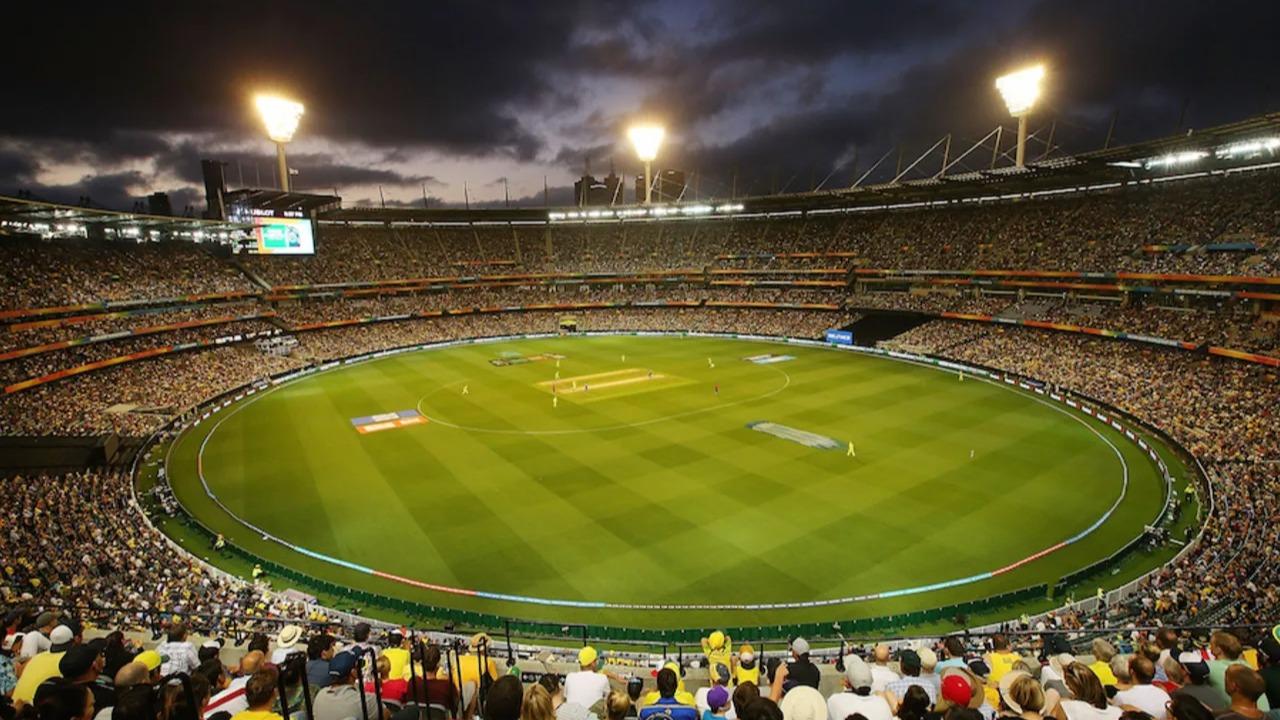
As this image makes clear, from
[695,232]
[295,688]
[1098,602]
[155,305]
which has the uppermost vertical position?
[695,232]

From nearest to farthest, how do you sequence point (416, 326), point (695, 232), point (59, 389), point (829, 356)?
1. point (59, 389)
2. point (829, 356)
3. point (416, 326)
4. point (695, 232)

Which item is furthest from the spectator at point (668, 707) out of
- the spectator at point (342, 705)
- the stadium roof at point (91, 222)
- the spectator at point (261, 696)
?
the stadium roof at point (91, 222)

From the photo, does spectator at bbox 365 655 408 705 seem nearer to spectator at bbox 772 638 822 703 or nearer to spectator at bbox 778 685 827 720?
spectator at bbox 778 685 827 720

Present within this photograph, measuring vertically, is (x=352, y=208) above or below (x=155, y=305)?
above

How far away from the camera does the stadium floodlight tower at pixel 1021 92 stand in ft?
162

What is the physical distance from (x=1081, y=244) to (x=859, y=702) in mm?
65033

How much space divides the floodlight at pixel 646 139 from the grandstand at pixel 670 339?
38.0ft

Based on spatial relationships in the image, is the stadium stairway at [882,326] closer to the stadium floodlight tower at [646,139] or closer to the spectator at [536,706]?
the stadium floodlight tower at [646,139]

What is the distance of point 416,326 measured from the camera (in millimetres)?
76875

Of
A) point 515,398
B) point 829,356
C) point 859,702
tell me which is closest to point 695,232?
point 829,356

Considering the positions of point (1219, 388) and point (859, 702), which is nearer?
point (859, 702)

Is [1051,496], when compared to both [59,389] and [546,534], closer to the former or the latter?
[546,534]

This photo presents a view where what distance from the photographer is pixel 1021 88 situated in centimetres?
5025

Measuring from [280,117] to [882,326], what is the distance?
68340 millimetres
